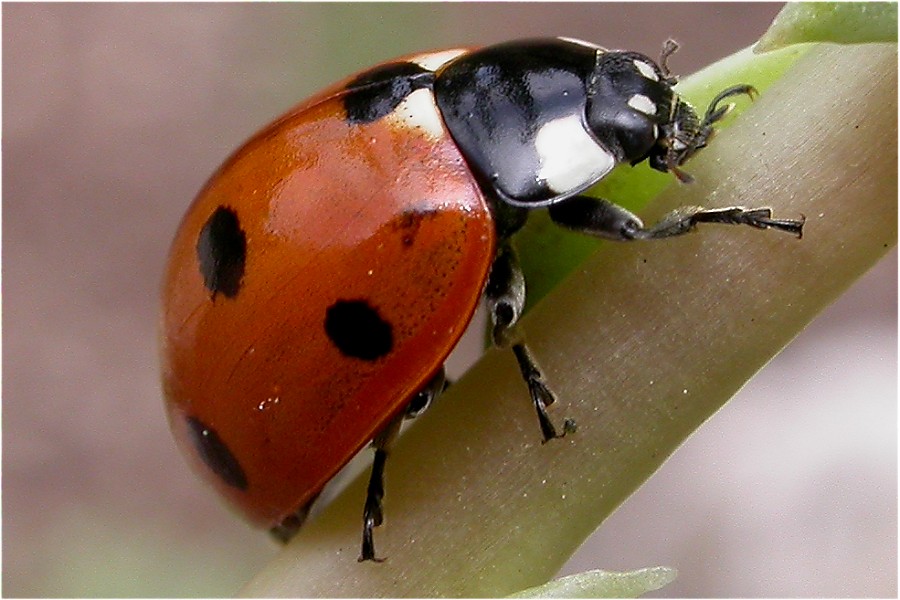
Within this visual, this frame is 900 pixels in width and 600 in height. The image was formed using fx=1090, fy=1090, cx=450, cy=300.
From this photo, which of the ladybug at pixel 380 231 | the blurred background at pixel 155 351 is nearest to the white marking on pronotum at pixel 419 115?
the ladybug at pixel 380 231

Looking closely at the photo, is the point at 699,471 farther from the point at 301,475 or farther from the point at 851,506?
the point at 301,475

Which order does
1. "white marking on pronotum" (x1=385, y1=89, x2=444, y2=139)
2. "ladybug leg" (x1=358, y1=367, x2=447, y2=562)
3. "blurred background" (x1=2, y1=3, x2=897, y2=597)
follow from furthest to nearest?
"blurred background" (x1=2, y1=3, x2=897, y2=597) → "white marking on pronotum" (x1=385, y1=89, x2=444, y2=139) → "ladybug leg" (x1=358, y1=367, x2=447, y2=562)

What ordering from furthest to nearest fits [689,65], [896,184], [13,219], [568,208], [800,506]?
1. [689,65]
2. [13,219]
3. [800,506]
4. [568,208]
5. [896,184]

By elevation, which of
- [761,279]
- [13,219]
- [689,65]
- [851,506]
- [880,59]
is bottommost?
[851,506]

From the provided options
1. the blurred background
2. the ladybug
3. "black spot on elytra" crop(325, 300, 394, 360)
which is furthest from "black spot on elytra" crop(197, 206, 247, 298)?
the blurred background

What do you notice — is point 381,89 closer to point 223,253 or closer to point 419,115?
point 419,115

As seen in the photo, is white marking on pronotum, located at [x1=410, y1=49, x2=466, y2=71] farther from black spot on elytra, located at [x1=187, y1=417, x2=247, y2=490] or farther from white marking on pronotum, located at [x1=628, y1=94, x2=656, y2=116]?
black spot on elytra, located at [x1=187, y1=417, x2=247, y2=490]

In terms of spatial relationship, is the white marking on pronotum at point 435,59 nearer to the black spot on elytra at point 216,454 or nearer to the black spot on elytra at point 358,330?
the black spot on elytra at point 358,330

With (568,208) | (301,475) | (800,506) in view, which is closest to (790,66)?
(568,208)
